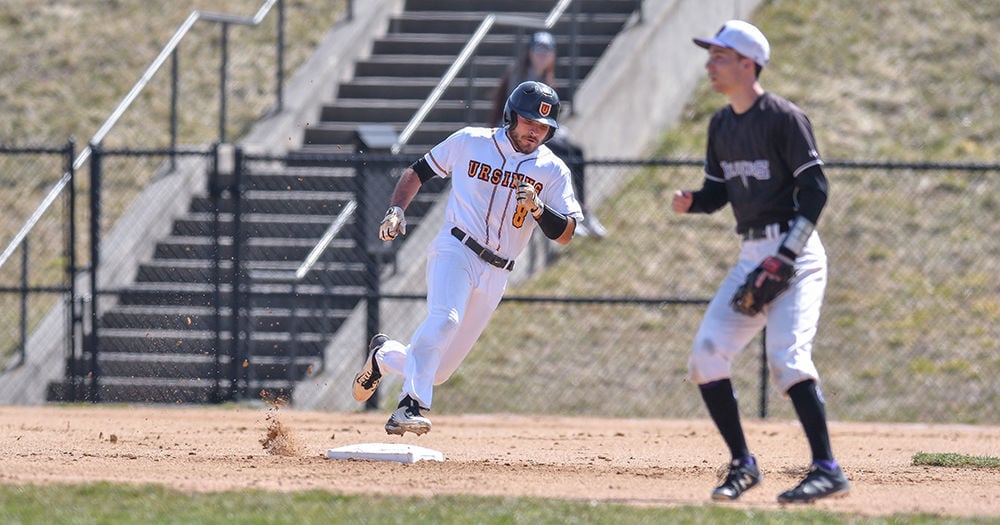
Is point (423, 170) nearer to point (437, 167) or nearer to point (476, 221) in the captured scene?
point (437, 167)

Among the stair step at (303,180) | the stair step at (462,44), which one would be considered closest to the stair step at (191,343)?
the stair step at (303,180)

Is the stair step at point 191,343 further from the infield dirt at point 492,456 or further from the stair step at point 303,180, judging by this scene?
the stair step at point 303,180

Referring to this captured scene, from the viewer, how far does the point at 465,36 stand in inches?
698

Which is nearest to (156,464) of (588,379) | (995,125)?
(588,379)

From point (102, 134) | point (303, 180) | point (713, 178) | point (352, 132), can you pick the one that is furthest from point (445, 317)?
point (352, 132)

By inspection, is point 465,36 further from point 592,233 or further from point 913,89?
point 913,89

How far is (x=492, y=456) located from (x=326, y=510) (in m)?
3.01

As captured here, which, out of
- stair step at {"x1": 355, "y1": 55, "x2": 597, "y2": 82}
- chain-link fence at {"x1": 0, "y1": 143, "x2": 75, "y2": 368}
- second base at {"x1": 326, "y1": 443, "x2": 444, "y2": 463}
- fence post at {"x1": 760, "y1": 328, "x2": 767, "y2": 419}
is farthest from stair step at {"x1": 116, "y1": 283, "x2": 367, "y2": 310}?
second base at {"x1": 326, "y1": 443, "x2": 444, "y2": 463}

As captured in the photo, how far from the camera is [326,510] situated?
6328mm

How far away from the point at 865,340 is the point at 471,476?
727cm

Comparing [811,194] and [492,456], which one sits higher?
[811,194]

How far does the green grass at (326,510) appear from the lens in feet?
20.1

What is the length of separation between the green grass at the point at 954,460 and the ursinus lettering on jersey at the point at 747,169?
3115mm

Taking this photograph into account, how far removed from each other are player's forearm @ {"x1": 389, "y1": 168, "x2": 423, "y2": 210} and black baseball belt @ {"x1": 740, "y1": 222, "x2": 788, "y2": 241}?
218cm
